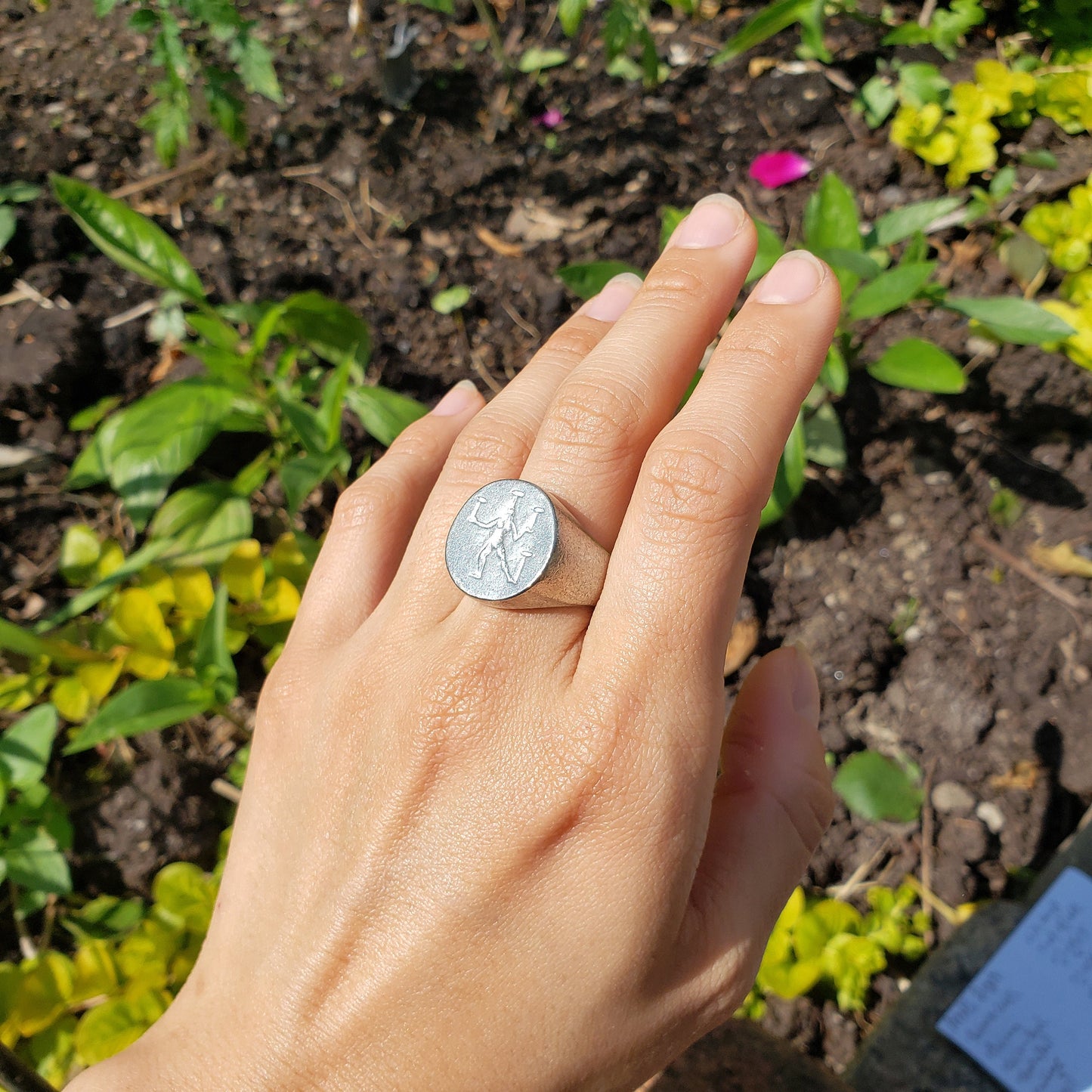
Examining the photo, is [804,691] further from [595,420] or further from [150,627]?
[150,627]

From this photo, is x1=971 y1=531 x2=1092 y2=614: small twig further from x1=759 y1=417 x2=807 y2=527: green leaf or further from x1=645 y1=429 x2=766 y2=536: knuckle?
x1=645 y1=429 x2=766 y2=536: knuckle

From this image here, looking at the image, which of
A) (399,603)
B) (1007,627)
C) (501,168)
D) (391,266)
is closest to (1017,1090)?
(1007,627)

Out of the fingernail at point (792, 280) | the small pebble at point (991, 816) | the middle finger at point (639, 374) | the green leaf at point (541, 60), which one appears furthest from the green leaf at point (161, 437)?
the small pebble at point (991, 816)

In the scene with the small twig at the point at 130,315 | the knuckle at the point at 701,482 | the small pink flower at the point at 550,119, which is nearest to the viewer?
the knuckle at the point at 701,482

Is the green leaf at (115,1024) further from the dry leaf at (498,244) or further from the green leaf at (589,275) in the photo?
the dry leaf at (498,244)

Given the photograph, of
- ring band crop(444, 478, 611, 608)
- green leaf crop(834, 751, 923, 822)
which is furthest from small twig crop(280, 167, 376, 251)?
green leaf crop(834, 751, 923, 822)

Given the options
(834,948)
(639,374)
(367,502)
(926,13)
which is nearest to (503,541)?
(639,374)

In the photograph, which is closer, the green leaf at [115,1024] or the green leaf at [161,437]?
the green leaf at [115,1024]
